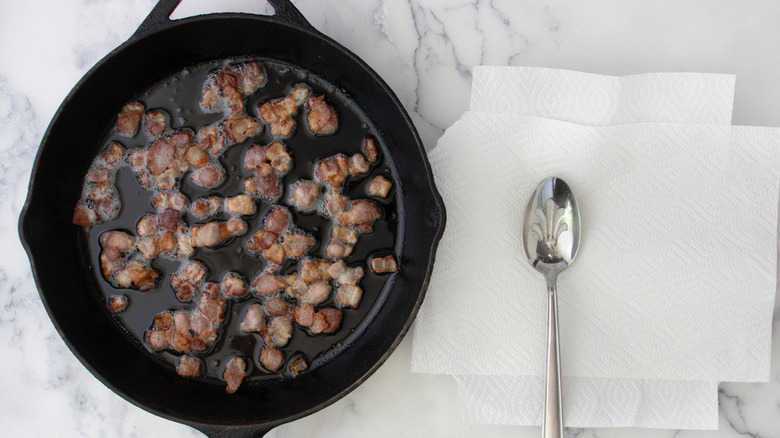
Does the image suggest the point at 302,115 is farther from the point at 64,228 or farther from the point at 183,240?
the point at 64,228

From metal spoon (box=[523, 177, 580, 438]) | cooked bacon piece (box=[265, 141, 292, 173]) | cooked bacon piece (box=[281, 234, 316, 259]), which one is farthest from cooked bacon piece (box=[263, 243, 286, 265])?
metal spoon (box=[523, 177, 580, 438])

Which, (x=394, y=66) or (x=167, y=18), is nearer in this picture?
(x=167, y=18)

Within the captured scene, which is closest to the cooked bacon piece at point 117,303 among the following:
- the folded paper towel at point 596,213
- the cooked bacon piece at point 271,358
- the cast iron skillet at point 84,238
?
the cast iron skillet at point 84,238

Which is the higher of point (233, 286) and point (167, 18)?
point (167, 18)

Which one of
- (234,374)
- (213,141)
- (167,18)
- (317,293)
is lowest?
(234,374)

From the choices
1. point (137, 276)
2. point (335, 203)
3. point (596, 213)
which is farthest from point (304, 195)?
point (596, 213)

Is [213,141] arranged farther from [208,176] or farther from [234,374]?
[234,374]

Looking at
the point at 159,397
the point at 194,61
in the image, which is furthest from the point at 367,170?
the point at 159,397
